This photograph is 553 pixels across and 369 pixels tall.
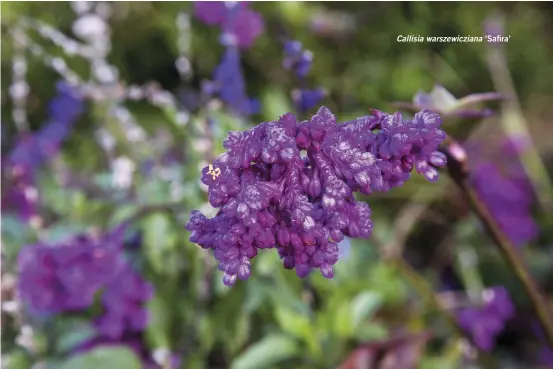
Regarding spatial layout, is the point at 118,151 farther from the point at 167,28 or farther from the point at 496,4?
the point at 496,4

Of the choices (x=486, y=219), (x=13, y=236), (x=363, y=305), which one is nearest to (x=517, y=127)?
(x=363, y=305)

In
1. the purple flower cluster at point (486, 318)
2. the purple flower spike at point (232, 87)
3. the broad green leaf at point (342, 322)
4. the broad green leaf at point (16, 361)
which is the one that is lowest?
the purple flower cluster at point (486, 318)

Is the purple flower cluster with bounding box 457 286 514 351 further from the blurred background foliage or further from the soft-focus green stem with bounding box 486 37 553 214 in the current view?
the soft-focus green stem with bounding box 486 37 553 214

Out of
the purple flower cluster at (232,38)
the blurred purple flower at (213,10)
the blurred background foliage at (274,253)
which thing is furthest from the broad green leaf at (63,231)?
the blurred purple flower at (213,10)

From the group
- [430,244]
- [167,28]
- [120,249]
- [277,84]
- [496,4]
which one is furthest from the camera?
[496,4]

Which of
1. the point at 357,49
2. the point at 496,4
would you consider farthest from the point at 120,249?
the point at 496,4

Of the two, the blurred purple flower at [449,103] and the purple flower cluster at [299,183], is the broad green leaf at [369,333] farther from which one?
the purple flower cluster at [299,183]

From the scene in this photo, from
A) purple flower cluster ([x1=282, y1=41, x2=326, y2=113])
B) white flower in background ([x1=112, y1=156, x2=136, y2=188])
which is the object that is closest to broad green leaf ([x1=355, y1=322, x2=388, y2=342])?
purple flower cluster ([x1=282, y1=41, x2=326, y2=113])
